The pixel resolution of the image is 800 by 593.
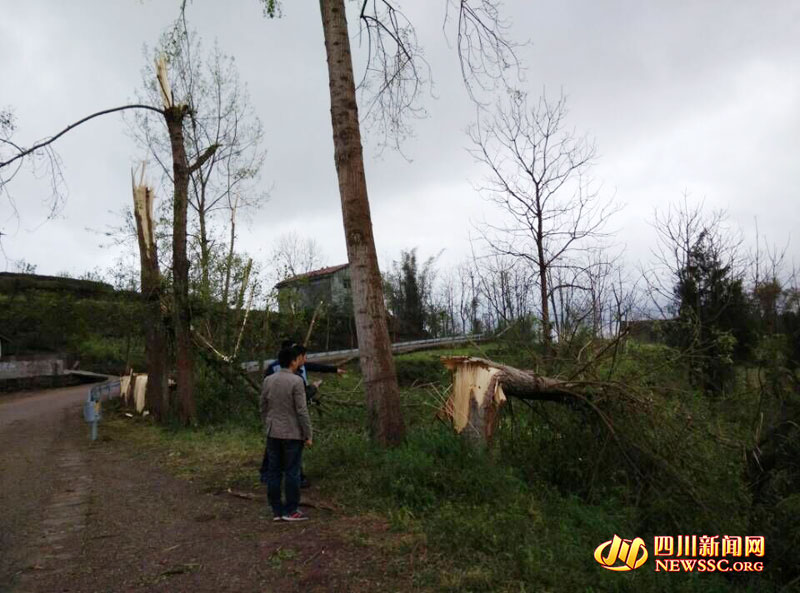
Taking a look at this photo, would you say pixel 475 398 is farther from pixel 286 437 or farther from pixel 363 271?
pixel 286 437

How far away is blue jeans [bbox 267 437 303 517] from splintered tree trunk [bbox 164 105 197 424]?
28.0 feet

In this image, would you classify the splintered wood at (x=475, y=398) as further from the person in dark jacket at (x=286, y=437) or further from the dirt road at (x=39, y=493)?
the dirt road at (x=39, y=493)

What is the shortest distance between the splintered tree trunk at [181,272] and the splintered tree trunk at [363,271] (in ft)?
24.9

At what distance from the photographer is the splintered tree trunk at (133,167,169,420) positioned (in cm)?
1487

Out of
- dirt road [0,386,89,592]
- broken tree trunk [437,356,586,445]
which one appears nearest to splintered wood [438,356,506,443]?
broken tree trunk [437,356,586,445]

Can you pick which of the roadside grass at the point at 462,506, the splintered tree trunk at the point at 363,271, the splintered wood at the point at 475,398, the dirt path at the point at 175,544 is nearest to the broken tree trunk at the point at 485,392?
the splintered wood at the point at 475,398

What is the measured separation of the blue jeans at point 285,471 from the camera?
5.92m

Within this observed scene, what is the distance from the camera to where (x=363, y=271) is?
7637 millimetres

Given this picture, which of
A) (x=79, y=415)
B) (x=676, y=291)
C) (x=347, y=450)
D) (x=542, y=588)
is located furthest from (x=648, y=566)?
(x=79, y=415)

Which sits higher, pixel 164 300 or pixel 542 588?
pixel 164 300

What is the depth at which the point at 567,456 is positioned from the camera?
798 centimetres

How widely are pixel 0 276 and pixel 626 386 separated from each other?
44.1 metres

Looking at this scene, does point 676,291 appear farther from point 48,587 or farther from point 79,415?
point 79,415

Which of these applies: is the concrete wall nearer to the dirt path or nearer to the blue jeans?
the dirt path
